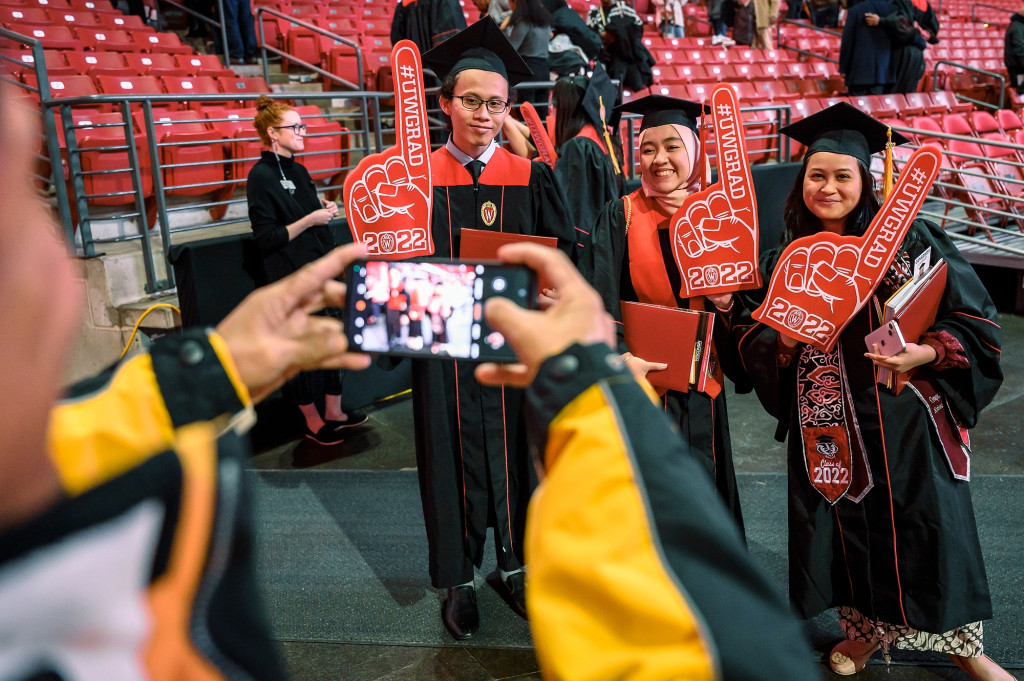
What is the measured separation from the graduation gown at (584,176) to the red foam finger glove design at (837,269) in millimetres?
2403

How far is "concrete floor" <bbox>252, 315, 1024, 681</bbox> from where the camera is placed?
2.59m

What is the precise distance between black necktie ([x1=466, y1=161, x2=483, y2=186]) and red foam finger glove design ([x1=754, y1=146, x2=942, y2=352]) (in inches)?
42.5

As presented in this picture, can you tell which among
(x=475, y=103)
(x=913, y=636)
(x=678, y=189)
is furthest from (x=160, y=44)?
(x=913, y=636)

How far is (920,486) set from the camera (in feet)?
7.54

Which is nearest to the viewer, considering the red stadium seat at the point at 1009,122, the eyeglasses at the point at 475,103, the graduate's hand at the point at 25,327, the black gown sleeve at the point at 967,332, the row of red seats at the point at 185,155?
the graduate's hand at the point at 25,327

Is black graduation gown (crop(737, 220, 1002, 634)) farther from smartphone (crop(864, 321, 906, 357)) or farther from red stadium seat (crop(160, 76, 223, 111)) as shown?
red stadium seat (crop(160, 76, 223, 111))

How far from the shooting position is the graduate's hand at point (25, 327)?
483 mm

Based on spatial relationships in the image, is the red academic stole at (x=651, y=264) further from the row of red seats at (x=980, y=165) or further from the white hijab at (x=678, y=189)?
the row of red seats at (x=980, y=165)

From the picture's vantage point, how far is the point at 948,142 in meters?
7.76

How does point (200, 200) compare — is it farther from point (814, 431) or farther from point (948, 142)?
point (948, 142)

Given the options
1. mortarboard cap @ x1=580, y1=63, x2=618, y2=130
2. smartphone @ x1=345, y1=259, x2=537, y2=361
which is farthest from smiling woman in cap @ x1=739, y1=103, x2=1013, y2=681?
mortarboard cap @ x1=580, y1=63, x2=618, y2=130

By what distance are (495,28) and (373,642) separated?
7.14 feet

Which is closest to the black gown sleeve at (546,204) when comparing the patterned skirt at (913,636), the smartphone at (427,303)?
the patterned skirt at (913,636)

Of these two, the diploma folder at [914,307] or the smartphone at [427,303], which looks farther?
the diploma folder at [914,307]
